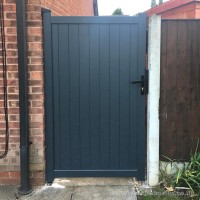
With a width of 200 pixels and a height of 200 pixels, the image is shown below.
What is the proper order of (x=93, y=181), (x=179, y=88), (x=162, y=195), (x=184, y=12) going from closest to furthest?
(x=162, y=195), (x=179, y=88), (x=93, y=181), (x=184, y=12)

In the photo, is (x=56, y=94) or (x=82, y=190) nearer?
(x=82, y=190)

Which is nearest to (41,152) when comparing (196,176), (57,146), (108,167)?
(57,146)

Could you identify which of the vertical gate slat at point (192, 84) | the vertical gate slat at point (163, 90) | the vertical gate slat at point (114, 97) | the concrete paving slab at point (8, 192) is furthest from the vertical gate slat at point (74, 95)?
the vertical gate slat at point (192, 84)

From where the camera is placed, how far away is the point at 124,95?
4133mm

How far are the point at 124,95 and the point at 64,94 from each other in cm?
73

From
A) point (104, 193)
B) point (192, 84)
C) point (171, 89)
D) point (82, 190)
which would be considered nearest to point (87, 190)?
point (82, 190)

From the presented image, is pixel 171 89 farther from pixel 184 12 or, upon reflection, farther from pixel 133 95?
pixel 184 12

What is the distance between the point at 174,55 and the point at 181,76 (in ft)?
0.87

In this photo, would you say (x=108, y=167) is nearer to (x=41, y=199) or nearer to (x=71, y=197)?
(x=71, y=197)

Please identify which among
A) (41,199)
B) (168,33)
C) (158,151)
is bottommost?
(41,199)

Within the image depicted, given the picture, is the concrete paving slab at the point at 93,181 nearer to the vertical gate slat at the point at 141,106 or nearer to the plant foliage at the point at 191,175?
the vertical gate slat at the point at 141,106


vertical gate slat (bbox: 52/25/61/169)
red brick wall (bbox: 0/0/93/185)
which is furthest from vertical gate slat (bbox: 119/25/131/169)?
red brick wall (bbox: 0/0/93/185)

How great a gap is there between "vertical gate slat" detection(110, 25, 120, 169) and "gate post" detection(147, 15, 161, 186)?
392 mm

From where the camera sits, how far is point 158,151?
407cm
